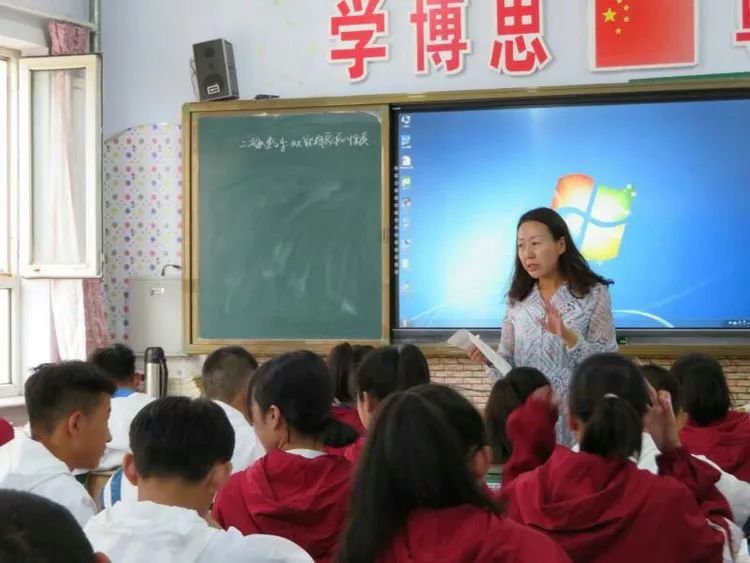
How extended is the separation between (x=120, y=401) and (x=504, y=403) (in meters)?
1.31

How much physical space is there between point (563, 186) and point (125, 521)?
Answer: 3687 mm

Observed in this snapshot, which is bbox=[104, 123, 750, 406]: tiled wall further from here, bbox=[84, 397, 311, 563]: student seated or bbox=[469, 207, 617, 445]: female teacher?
bbox=[84, 397, 311, 563]: student seated

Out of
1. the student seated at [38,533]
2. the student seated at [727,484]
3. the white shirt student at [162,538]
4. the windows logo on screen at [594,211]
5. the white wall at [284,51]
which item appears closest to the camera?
the student seated at [38,533]

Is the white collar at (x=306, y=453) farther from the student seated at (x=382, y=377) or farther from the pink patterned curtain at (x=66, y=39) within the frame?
the pink patterned curtain at (x=66, y=39)

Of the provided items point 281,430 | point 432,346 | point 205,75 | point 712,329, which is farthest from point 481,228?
point 281,430

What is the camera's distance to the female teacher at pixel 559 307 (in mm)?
3115

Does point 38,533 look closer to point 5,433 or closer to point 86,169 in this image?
point 5,433

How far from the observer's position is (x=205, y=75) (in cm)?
537

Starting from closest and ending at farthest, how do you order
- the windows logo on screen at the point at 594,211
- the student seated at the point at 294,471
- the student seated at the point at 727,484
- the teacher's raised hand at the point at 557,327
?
1. the student seated at the point at 294,471
2. the student seated at the point at 727,484
3. the teacher's raised hand at the point at 557,327
4. the windows logo on screen at the point at 594,211

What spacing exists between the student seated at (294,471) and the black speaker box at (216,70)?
333 centimetres

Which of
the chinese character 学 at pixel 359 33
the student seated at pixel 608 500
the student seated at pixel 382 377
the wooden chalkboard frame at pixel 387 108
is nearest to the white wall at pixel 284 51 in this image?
the chinese character 学 at pixel 359 33

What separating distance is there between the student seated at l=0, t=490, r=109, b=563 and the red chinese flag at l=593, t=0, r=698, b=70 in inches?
176

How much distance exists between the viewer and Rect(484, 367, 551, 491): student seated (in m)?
2.77

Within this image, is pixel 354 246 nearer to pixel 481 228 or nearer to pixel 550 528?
pixel 481 228
